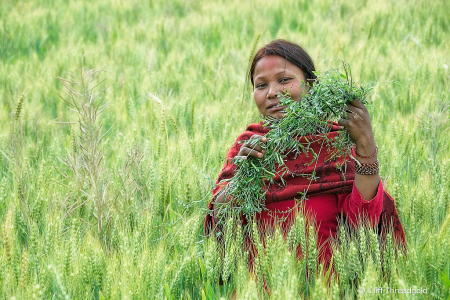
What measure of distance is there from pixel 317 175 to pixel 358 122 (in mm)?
364

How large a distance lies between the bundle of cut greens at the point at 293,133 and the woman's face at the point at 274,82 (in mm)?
45

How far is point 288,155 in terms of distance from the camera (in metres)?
2.20

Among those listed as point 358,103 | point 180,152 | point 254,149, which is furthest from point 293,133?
point 180,152

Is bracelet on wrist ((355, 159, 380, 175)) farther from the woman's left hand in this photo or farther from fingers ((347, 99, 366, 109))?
fingers ((347, 99, 366, 109))

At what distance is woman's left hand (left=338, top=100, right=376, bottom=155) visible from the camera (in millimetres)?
1880

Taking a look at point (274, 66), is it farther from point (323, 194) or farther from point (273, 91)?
point (323, 194)

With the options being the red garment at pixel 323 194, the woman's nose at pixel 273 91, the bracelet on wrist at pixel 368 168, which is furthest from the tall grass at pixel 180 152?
the woman's nose at pixel 273 91

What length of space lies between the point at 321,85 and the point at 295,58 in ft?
1.25

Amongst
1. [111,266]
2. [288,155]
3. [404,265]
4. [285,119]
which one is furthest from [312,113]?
[111,266]

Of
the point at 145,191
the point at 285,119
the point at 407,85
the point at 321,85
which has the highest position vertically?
the point at 321,85

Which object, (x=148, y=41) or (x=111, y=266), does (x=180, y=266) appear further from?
(x=148, y=41)

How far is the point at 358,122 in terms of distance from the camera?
1.88m

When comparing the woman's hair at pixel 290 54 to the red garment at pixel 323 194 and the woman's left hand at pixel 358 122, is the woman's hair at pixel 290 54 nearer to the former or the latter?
the red garment at pixel 323 194

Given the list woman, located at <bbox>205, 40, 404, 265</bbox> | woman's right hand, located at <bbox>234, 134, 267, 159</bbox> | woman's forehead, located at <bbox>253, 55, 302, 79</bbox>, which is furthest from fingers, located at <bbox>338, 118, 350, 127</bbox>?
woman's forehead, located at <bbox>253, 55, 302, 79</bbox>
